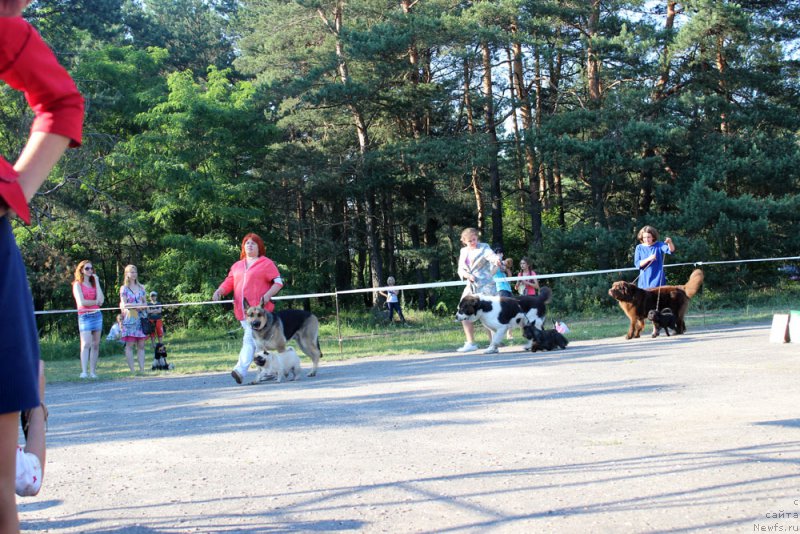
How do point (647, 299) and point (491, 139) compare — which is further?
point (491, 139)

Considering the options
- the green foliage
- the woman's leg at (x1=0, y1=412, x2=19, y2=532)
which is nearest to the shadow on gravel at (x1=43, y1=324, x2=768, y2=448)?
the woman's leg at (x1=0, y1=412, x2=19, y2=532)

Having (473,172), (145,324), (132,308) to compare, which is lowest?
(145,324)

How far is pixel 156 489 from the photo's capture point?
4371 mm

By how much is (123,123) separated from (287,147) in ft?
23.9

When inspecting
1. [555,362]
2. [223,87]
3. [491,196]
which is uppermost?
[223,87]

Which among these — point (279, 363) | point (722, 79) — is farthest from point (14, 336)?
point (722, 79)

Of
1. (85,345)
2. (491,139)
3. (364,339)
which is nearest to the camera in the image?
(85,345)

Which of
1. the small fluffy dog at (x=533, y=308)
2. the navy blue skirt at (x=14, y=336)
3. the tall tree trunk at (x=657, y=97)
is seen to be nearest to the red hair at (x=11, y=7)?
the navy blue skirt at (x=14, y=336)

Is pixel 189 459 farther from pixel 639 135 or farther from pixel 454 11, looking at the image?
pixel 454 11

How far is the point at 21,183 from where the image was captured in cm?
189

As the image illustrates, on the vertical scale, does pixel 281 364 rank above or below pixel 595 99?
below

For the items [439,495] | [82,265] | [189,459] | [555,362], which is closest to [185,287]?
[82,265]

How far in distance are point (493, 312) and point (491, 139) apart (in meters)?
17.1

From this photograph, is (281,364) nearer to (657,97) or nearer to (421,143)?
(421,143)
